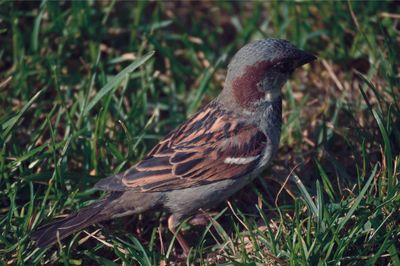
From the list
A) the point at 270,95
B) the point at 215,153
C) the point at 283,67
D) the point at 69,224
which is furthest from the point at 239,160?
the point at 69,224

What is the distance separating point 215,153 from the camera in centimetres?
424

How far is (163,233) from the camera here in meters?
4.43

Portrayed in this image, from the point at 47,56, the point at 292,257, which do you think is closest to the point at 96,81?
the point at 47,56

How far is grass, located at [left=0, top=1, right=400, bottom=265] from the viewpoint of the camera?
12.7ft

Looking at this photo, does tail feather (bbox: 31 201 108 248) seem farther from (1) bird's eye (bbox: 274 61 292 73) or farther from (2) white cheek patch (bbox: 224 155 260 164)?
(1) bird's eye (bbox: 274 61 292 73)

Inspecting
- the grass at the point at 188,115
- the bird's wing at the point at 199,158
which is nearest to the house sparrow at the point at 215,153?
the bird's wing at the point at 199,158

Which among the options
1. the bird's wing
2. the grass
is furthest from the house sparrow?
the grass

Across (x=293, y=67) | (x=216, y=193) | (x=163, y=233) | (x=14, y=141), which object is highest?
(x=293, y=67)

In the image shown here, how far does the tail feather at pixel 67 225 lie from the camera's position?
386 centimetres

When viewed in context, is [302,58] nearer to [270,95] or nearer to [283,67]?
[283,67]

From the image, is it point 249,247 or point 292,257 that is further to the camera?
point 249,247

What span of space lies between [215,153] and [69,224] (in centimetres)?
100

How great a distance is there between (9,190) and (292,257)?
182cm

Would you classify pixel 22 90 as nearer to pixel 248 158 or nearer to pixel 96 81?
pixel 96 81
